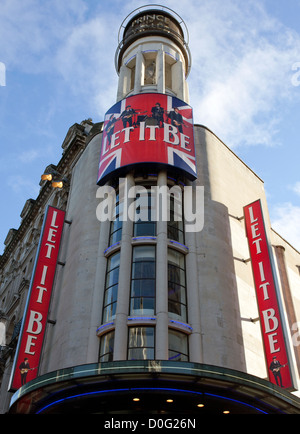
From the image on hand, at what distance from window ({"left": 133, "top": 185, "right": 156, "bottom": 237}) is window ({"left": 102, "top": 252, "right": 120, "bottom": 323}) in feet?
6.32

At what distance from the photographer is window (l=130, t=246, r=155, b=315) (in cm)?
2353

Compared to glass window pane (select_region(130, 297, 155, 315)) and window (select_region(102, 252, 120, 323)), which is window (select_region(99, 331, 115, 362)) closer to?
window (select_region(102, 252, 120, 323))

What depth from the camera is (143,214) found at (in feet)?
89.3

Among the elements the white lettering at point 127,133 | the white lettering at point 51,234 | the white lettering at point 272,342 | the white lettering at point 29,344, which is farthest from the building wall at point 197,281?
the white lettering at point 127,133

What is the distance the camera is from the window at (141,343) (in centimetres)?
2205

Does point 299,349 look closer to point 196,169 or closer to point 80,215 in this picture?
point 196,169

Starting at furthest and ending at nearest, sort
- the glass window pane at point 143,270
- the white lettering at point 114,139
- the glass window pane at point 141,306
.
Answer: the white lettering at point 114,139 → the glass window pane at point 143,270 → the glass window pane at point 141,306

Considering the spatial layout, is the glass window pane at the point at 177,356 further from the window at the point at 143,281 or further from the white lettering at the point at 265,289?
the white lettering at the point at 265,289

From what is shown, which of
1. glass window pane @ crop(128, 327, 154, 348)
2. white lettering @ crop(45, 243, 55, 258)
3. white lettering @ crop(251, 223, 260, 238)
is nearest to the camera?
glass window pane @ crop(128, 327, 154, 348)

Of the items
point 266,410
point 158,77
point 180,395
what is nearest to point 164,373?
point 180,395

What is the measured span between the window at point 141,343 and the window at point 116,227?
5925mm

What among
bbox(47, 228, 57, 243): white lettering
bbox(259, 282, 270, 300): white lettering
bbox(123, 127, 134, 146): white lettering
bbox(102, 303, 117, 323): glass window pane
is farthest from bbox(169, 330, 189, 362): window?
bbox(123, 127, 134, 146): white lettering

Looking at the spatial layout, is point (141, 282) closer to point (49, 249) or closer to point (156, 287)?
point (156, 287)
